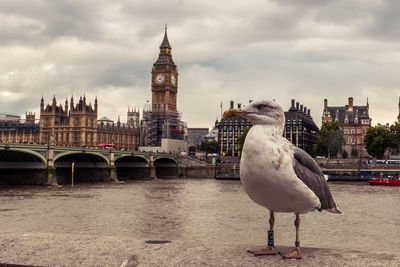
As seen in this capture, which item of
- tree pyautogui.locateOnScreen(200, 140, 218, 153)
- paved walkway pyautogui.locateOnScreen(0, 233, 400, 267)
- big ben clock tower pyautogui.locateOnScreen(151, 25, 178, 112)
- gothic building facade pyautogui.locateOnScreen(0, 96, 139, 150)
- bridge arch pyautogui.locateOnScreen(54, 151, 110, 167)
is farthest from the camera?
tree pyautogui.locateOnScreen(200, 140, 218, 153)

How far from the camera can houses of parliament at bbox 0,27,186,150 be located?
120 m

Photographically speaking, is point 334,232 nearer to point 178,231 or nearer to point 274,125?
point 178,231

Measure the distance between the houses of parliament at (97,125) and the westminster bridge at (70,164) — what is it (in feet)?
143

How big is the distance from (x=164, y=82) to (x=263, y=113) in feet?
451

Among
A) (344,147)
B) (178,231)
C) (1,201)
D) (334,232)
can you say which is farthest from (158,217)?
(344,147)

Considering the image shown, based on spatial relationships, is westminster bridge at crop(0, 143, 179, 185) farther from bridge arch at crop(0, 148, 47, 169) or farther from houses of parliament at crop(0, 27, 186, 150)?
houses of parliament at crop(0, 27, 186, 150)

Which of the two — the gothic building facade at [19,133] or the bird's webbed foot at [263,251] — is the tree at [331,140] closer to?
the gothic building facade at [19,133]

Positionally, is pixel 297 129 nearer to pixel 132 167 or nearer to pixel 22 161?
pixel 132 167

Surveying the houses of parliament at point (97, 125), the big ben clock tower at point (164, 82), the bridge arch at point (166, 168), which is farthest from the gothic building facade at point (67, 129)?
the bridge arch at point (166, 168)

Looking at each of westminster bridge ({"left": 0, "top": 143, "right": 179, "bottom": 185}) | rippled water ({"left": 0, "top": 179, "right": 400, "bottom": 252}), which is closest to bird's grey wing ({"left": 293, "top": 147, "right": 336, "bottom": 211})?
rippled water ({"left": 0, "top": 179, "right": 400, "bottom": 252})

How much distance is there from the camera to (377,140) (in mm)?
81438

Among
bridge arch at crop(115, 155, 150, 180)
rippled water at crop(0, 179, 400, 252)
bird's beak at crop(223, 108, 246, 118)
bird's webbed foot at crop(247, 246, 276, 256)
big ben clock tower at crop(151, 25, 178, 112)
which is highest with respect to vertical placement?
big ben clock tower at crop(151, 25, 178, 112)

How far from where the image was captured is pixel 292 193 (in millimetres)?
5410

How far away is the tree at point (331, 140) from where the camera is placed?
89.5 metres
